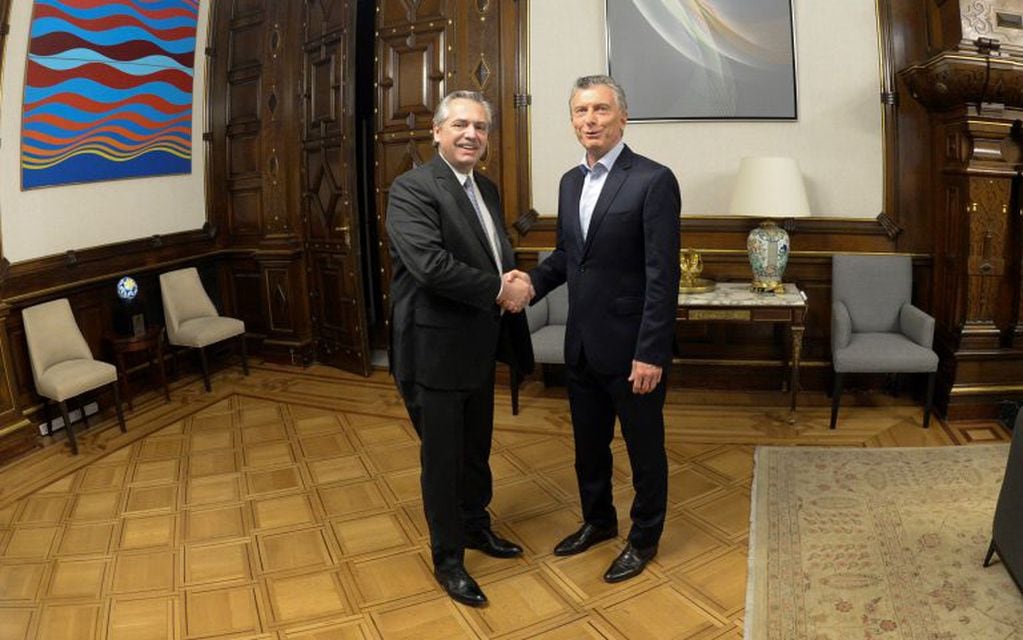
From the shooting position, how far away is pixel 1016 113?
3.66 metres

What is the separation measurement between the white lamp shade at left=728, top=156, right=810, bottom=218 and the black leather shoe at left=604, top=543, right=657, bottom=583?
6.55 feet

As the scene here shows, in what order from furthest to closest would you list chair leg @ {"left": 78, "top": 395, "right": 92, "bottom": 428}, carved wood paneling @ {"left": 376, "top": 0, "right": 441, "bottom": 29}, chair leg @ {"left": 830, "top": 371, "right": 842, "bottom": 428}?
carved wood paneling @ {"left": 376, "top": 0, "right": 441, "bottom": 29} < chair leg @ {"left": 78, "top": 395, "right": 92, "bottom": 428} < chair leg @ {"left": 830, "top": 371, "right": 842, "bottom": 428}

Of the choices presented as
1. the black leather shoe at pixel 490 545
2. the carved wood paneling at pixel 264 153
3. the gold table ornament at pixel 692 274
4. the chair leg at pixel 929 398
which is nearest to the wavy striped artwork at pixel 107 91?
the carved wood paneling at pixel 264 153

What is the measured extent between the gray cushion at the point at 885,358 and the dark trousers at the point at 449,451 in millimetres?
2095

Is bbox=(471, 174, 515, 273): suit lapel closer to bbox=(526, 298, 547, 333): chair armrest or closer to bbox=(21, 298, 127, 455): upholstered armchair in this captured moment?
bbox=(526, 298, 547, 333): chair armrest

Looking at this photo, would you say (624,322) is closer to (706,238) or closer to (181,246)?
(706,238)

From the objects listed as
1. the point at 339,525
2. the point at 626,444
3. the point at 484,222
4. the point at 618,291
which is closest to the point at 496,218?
the point at 484,222

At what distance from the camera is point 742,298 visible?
152 inches

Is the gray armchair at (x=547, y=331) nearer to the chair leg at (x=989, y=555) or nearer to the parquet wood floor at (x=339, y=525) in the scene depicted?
the parquet wood floor at (x=339, y=525)

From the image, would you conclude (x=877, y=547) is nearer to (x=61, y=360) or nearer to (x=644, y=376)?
(x=644, y=376)

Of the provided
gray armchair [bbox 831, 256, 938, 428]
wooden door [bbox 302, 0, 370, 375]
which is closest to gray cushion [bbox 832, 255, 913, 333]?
gray armchair [bbox 831, 256, 938, 428]

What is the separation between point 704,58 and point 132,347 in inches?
144

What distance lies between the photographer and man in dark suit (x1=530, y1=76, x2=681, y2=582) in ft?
7.36

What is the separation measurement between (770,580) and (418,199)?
165cm
